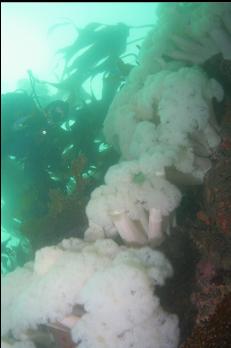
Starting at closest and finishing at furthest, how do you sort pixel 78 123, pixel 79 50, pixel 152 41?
pixel 152 41 → pixel 78 123 → pixel 79 50

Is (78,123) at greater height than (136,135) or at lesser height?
lesser

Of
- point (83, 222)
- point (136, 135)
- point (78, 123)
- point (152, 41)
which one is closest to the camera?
point (136, 135)

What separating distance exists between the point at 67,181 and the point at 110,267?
296 cm

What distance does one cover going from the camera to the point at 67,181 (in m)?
6.60

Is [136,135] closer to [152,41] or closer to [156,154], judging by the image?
[156,154]

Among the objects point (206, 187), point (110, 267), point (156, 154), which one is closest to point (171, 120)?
point (156, 154)

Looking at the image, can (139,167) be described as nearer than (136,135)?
Yes

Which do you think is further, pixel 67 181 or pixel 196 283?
pixel 67 181

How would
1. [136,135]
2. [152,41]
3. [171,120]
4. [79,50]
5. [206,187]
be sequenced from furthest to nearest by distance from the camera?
[79,50] < [152,41] < [136,135] < [171,120] < [206,187]

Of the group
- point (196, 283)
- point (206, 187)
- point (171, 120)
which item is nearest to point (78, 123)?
point (171, 120)

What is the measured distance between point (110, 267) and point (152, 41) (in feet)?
15.0

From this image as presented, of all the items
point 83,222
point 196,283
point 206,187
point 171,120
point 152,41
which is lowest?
point 83,222

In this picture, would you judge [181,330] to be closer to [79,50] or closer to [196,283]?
[196,283]

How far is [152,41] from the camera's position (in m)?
6.53
